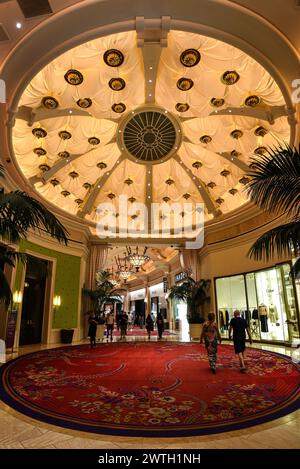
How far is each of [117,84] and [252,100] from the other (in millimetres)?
3769

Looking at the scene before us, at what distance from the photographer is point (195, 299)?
1321 centimetres

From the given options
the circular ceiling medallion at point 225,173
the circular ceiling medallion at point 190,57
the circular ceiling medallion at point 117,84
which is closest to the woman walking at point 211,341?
the circular ceiling medallion at point 190,57

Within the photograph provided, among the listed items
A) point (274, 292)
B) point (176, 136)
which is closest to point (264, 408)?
point (274, 292)

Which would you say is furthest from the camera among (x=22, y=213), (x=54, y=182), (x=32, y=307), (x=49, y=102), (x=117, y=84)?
(x=54, y=182)

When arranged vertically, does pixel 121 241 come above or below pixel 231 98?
below

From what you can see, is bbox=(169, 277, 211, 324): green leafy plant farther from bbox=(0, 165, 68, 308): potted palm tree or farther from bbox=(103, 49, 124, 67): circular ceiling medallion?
bbox=(0, 165, 68, 308): potted palm tree

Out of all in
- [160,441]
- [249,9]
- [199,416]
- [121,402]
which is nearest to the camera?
[160,441]

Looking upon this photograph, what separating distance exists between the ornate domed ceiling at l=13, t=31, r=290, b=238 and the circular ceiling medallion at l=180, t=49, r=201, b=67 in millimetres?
24

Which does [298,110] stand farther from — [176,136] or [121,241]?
[121,241]

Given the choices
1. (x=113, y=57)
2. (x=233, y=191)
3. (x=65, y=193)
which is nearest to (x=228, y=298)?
(x=233, y=191)

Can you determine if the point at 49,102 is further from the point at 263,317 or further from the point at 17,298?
the point at 263,317

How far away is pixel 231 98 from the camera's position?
846cm

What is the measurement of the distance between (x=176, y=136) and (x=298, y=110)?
15.2ft
